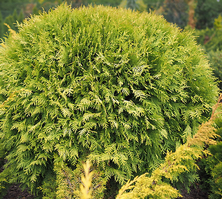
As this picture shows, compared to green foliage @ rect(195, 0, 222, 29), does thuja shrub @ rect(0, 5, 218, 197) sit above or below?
above

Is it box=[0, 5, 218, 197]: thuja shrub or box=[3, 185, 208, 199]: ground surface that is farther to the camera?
box=[3, 185, 208, 199]: ground surface

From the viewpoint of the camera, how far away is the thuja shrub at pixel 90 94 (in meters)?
2.64

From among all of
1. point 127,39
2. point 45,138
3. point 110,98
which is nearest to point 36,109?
point 45,138

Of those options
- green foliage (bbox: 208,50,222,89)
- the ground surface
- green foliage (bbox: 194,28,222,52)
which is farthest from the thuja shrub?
green foliage (bbox: 194,28,222,52)

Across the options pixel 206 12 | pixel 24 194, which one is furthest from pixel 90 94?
pixel 206 12

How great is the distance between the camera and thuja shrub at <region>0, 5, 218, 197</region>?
264 cm

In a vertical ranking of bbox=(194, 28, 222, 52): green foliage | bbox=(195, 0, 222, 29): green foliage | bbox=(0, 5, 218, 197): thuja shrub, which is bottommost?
bbox=(195, 0, 222, 29): green foliage

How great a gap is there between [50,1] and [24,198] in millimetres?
21460

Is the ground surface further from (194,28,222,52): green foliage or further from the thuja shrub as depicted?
(194,28,222,52): green foliage

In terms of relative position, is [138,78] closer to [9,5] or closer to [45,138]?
[45,138]

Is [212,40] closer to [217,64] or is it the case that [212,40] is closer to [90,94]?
[217,64]

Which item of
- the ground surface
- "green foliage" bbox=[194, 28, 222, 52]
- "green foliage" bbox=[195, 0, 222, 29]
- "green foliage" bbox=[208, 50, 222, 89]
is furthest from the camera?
"green foliage" bbox=[195, 0, 222, 29]

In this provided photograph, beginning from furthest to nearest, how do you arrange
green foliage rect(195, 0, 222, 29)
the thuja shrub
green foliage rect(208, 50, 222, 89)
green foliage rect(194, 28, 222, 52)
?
1. green foliage rect(195, 0, 222, 29)
2. green foliage rect(194, 28, 222, 52)
3. green foliage rect(208, 50, 222, 89)
4. the thuja shrub

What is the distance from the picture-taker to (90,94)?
268 cm
